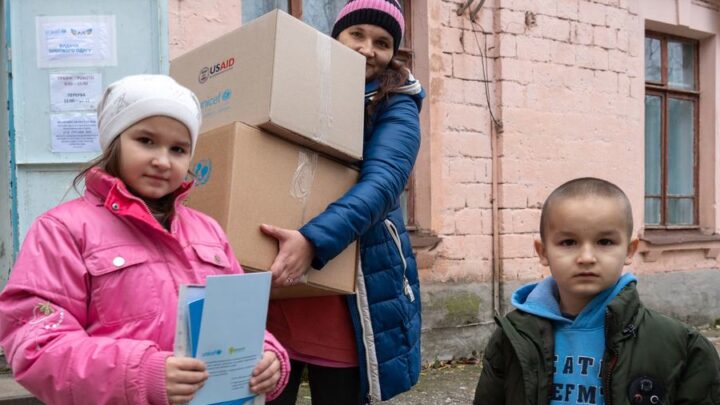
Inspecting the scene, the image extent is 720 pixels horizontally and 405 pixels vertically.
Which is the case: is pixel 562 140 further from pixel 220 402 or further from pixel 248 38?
pixel 220 402

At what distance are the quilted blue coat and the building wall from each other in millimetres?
3027

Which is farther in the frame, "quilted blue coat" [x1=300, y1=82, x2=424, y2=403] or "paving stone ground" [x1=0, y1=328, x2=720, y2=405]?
"paving stone ground" [x1=0, y1=328, x2=720, y2=405]

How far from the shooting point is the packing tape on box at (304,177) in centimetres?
188

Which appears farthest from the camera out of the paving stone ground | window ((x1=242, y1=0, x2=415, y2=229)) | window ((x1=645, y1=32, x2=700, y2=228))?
window ((x1=645, y1=32, x2=700, y2=228))

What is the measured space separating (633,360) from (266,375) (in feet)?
2.71

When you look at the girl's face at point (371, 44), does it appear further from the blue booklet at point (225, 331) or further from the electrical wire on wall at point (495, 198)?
the electrical wire on wall at point (495, 198)

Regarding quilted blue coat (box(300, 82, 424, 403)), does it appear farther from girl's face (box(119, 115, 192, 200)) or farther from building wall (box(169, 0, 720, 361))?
building wall (box(169, 0, 720, 361))

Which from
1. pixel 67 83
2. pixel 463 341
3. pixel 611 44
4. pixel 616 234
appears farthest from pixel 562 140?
pixel 616 234

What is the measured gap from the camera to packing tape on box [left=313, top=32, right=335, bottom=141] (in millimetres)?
1905

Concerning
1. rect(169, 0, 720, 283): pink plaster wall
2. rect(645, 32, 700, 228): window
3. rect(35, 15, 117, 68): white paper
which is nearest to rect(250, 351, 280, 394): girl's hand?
rect(35, 15, 117, 68): white paper

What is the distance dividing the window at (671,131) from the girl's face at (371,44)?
17.9 ft

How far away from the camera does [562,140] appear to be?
581 cm

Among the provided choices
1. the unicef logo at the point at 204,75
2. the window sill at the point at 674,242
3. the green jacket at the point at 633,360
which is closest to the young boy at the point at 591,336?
the green jacket at the point at 633,360

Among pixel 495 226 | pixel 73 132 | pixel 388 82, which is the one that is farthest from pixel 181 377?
pixel 495 226
